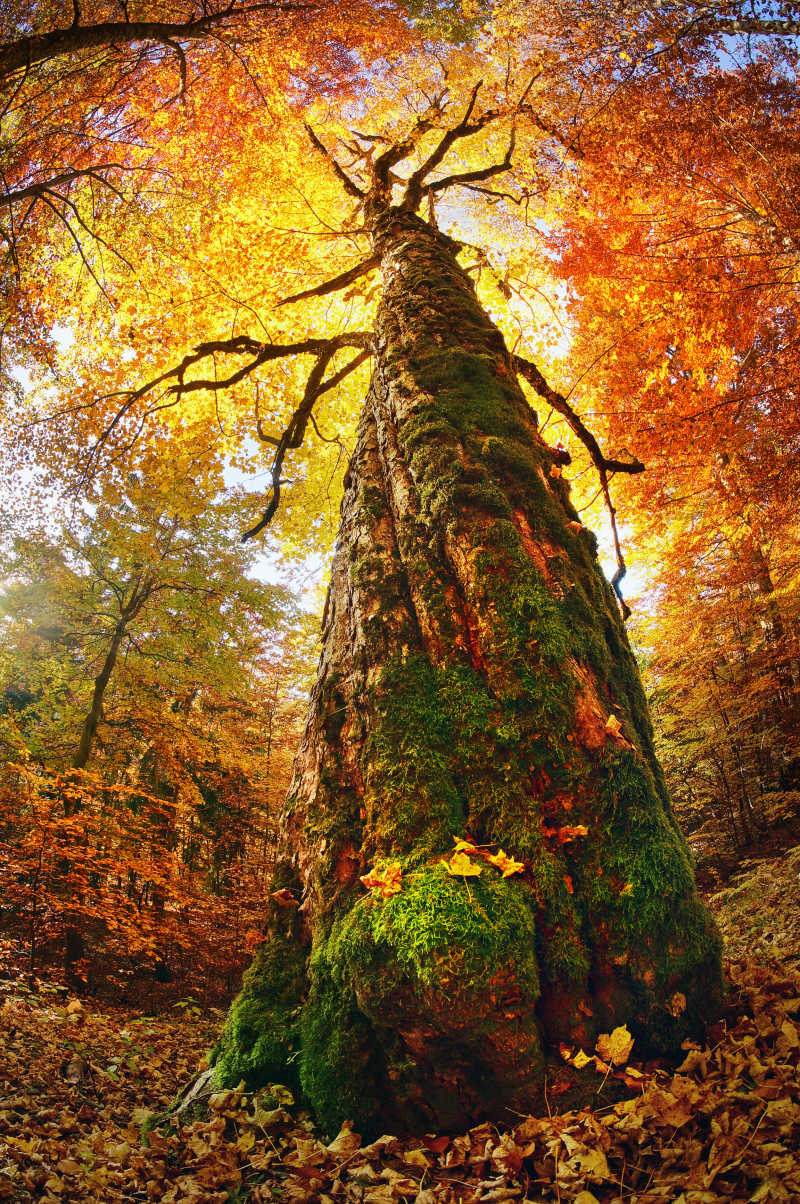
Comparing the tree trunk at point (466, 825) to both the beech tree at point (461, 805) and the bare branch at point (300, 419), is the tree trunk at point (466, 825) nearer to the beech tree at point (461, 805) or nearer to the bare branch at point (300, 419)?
the beech tree at point (461, 805)

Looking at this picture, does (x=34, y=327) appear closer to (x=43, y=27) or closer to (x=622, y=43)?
(x=43, y=27)

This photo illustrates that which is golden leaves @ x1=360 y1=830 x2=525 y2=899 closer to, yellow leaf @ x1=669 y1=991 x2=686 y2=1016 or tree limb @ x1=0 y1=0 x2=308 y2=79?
yellow leaf @ x1=669 y1=991 x2=686 y2=1016

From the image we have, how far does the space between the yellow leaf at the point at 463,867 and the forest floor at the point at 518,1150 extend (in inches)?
25.5

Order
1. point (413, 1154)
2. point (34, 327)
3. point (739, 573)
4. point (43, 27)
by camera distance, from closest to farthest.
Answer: point (413, 1154) → point (43, 27) → point (34, 327) → point (739, 573)

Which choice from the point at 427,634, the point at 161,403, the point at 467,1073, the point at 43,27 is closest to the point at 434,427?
the point at 427,634

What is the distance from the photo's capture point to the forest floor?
137cm

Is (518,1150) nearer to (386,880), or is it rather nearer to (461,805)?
(386,880)

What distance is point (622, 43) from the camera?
6039 mm

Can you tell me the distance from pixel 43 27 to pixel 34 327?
305 cm

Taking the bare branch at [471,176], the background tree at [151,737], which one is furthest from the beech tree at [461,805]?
the background tree at [151,737]

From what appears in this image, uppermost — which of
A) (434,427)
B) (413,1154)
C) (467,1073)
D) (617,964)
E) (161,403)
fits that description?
(161,403)

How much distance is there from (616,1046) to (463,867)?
0.69 meters

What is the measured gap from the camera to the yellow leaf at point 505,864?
1818mm

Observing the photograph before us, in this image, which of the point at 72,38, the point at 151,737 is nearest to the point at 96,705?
the point at 151,737
